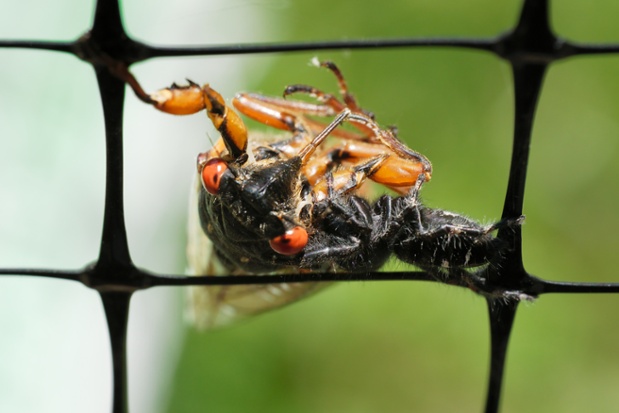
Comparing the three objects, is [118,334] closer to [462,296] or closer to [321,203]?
[321,203]

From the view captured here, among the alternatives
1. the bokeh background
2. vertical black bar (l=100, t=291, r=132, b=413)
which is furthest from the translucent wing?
the bokeh background

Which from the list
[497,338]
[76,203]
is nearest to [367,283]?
[76,203]

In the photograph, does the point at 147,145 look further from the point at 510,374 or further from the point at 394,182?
the point at 394,182

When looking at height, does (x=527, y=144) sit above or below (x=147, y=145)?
above

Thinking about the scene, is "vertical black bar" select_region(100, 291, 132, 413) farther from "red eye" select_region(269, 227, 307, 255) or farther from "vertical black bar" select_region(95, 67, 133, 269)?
"red eye" select_region(269, 227, 307, 255)

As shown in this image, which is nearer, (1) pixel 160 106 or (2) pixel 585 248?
(1) pixel 160 106

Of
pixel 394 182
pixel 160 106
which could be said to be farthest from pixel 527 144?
pixel 160 106

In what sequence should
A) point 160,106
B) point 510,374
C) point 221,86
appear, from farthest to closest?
point 221,86
point 510,374
point 160,106
